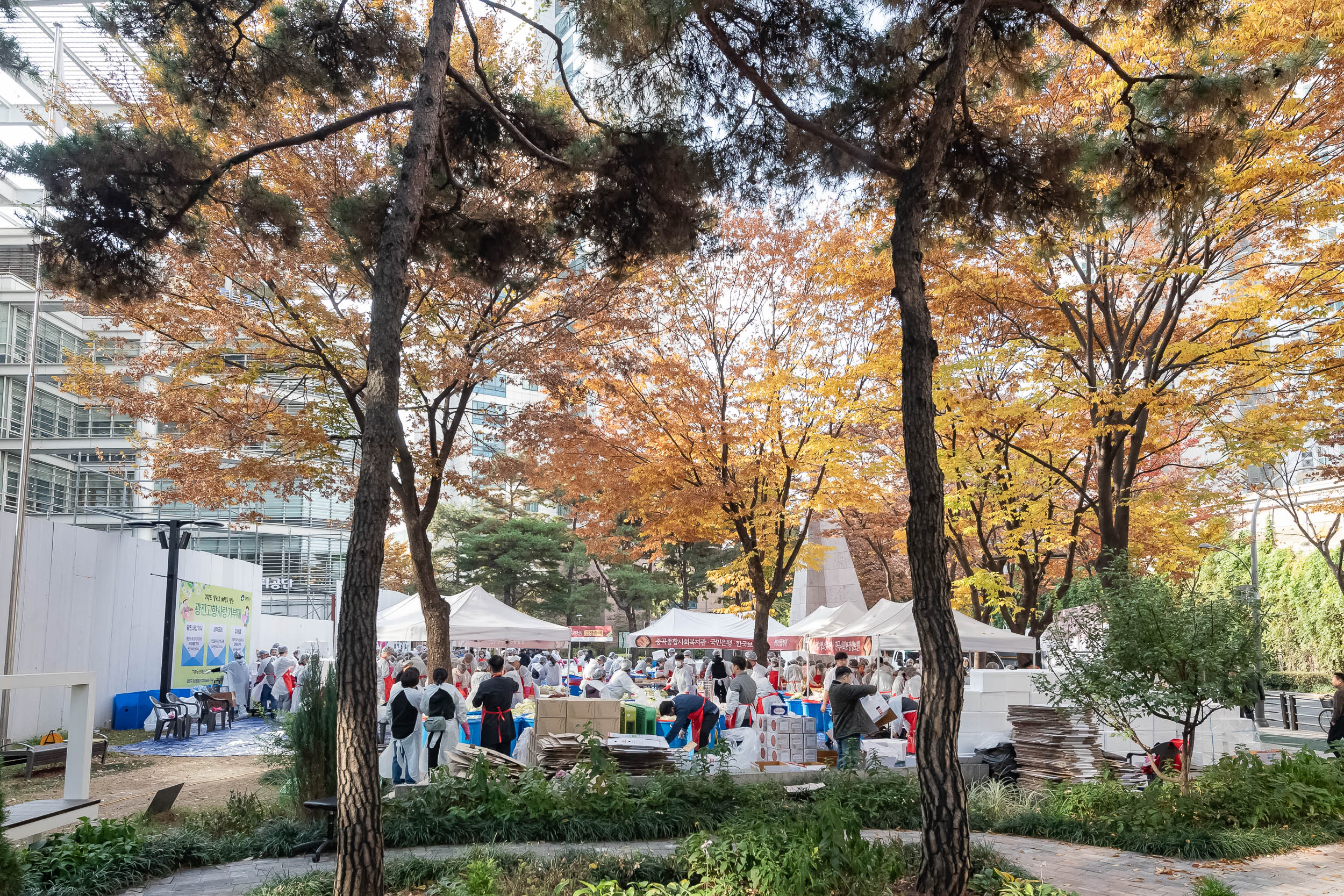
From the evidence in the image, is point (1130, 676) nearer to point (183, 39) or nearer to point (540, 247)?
point (540, 247)

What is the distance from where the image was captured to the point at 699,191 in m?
9.16

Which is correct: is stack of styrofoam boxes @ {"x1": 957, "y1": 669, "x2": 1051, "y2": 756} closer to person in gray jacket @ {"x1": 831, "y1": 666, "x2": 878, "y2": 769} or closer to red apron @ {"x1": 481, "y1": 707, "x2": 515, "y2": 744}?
person in gray jacket @ {"x1": 831, "y1": 666, "x2": 878, "y2": 769}

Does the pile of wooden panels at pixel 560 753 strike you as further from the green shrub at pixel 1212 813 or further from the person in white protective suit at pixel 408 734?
the green shrub at pixel 1212 813

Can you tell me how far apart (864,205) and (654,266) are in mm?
6628

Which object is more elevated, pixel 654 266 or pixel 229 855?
pixel 654 266

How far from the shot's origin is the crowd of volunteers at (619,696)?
1109 cm

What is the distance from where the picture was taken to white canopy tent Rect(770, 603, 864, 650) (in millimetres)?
22016

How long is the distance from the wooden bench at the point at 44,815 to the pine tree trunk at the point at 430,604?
580 cm

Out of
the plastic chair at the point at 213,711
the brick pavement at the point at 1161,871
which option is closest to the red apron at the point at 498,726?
the brick pavement at the point at 1161,871

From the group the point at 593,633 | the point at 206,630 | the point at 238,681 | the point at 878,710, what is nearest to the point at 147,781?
the point at 878,710

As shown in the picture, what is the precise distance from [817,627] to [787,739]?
9.39m

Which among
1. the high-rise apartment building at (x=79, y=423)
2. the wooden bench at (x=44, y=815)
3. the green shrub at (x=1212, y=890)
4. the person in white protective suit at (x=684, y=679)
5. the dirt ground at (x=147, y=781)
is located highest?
the high-rise apartment building at (x=79, y=423)

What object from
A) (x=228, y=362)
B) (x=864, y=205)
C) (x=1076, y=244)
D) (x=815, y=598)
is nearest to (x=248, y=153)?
(x=864, y=205)

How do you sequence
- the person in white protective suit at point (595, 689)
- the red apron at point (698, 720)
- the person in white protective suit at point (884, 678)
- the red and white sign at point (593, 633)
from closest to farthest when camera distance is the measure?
1. the red apron at point (698, 720)
2. the person in white protective suit at point (595, 689)
3. the person in white protective suit at point (884, 678)
4. the red and white sign at point (593, 633)
